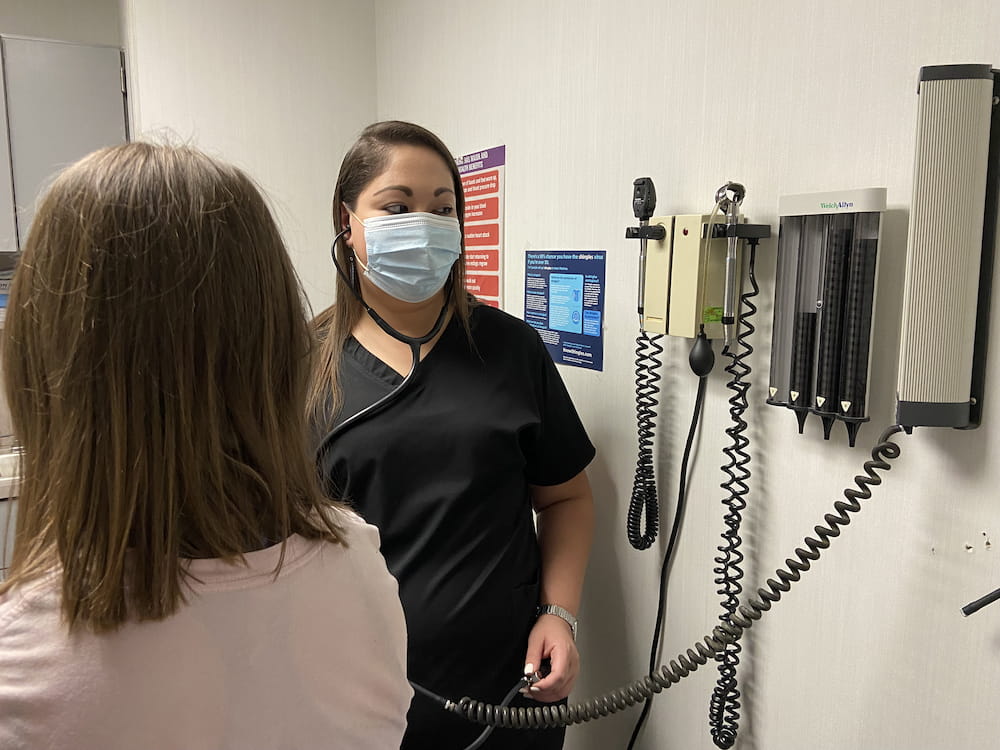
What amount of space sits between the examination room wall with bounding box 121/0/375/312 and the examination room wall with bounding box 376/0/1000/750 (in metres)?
0.83

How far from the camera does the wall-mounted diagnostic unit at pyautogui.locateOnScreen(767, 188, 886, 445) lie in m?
0.89

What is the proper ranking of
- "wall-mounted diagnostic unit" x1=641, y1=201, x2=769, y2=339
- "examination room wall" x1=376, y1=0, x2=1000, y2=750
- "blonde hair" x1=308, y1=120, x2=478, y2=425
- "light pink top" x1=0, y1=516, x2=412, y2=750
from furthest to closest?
"blonde hair" x1=308, y1=120, x2=478, y2=425
"wall-mounted diagnostic unit" x1=641, y1=201, x2=769, y2=339
"examination room wall" x1=376, y1=0, x2=1000, y2=750
"light pink top" x1=0, y1=516, x2=412, y2=750

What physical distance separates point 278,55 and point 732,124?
1.63 metres

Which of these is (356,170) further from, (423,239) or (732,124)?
(732,124)

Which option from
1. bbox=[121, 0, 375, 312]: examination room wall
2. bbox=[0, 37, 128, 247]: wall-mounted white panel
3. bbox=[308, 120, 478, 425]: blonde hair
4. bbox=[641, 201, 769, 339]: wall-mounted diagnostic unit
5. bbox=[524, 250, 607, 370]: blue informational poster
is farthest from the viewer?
bbox=[0, 37, 128, 247]: wall-mounted white panel

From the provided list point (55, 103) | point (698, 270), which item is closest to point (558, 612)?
point (698, 270)

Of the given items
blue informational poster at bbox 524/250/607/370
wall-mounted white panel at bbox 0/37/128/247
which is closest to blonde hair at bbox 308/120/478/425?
blue informational poster at bbox 524/250/607/370

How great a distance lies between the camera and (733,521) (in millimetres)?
1115

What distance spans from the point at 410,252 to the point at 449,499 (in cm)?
41

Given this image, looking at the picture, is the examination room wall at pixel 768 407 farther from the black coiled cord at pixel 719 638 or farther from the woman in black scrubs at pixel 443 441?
the woman in black scrubs at pixel 443 441

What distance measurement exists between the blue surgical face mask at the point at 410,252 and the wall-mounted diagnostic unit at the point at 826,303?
53 cm

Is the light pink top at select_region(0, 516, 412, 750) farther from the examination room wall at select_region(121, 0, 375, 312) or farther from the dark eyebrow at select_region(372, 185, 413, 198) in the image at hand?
the examination room wall at select_region(121, 0, 375, 312)

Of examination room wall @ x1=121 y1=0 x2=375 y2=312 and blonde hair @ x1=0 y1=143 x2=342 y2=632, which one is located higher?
examination room wall @ x1=121 y1=0 x2=375 y2=312

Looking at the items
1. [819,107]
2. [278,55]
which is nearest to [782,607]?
[819,107]
